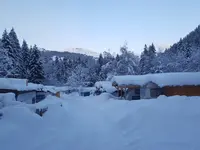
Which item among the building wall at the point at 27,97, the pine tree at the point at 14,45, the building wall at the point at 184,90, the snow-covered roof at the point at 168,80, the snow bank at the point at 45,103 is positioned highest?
the pine tree at the point at 14,45

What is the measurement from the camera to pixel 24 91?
27297mm

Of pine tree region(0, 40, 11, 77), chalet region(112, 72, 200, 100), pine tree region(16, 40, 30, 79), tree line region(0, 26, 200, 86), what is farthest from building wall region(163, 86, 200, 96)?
pine tree region(16, 40, 30, 79)

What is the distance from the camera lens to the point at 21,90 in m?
25.8

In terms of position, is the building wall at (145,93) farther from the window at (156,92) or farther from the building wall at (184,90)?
the building wall at (184,90)

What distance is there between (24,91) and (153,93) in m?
16.7

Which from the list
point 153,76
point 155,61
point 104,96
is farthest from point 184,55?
point 104,96

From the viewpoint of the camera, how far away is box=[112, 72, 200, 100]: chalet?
78.3 ft

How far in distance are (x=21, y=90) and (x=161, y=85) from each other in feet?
56.0

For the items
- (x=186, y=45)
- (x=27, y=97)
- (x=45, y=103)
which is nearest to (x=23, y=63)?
(x=27, y=97)

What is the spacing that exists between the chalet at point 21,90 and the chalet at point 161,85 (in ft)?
38.5

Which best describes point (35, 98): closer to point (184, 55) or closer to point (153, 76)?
point (153, 76)

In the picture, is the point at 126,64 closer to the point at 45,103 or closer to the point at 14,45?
the point at 14,45

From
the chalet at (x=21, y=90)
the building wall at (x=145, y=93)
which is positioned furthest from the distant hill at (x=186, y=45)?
the chalet at (x=21, y=90)

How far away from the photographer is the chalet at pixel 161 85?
78.3ft
